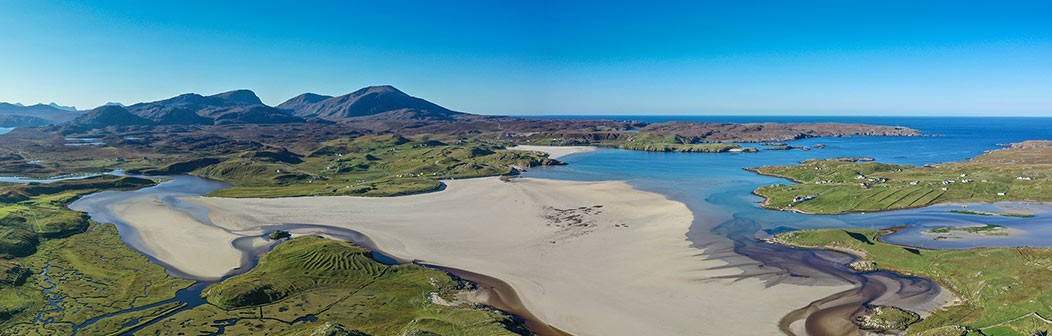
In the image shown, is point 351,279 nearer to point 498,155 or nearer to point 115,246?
point 115,246

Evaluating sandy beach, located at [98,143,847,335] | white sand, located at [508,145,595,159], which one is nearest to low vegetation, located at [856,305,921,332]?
sandy beach, located at [98,143,847,335]

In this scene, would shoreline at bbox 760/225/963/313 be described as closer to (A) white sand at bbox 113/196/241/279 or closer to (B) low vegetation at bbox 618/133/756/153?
(A) white sand at bbox 113/196/241/279

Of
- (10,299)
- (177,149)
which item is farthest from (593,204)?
(177,149)

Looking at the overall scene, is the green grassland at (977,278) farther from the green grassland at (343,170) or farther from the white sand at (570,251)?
the green grassland at (343,170)

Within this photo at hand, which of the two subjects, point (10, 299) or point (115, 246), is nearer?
point (10, 299)

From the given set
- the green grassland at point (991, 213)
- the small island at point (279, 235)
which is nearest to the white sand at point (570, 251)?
the small island at point (279, 235)

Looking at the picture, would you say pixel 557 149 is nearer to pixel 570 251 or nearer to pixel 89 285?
pixel 570 251

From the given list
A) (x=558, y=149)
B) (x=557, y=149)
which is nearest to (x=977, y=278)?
(x=558, y=149)
